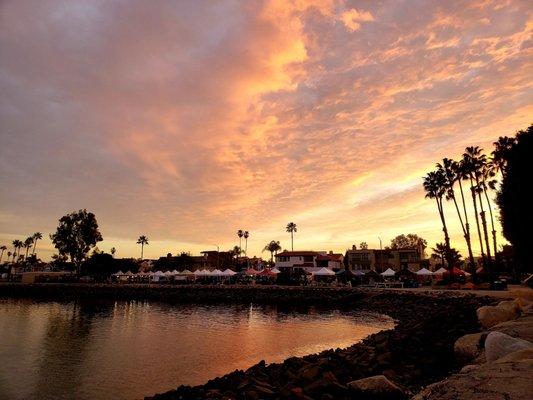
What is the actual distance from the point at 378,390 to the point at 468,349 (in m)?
6.06

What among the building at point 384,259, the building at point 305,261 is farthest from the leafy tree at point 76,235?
the building at point 384,259

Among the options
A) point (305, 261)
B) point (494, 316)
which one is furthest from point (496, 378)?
point (305, 261)

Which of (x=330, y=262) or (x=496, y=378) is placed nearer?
(x=496, y=378)

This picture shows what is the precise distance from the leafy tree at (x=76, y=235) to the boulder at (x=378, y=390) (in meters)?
95.1

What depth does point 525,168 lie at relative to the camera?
24875mm

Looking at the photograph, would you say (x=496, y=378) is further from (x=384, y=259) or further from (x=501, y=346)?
(x=384, y=259)

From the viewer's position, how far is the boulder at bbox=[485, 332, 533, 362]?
33.2 feet

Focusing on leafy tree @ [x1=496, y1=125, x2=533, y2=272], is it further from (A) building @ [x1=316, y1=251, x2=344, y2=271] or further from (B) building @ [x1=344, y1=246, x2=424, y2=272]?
(A) building @ [x1=316, y1=251, x2=344, y2=271]

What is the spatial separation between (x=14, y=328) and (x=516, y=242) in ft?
150

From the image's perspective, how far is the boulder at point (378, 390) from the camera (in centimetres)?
1075

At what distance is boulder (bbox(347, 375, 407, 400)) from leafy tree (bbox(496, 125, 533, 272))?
69.3 feet

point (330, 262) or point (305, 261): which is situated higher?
point (305, 261)

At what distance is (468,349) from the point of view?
14539 mm

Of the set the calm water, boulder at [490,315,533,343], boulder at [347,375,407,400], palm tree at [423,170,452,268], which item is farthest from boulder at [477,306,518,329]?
palm tree at [423,170,452,268]
